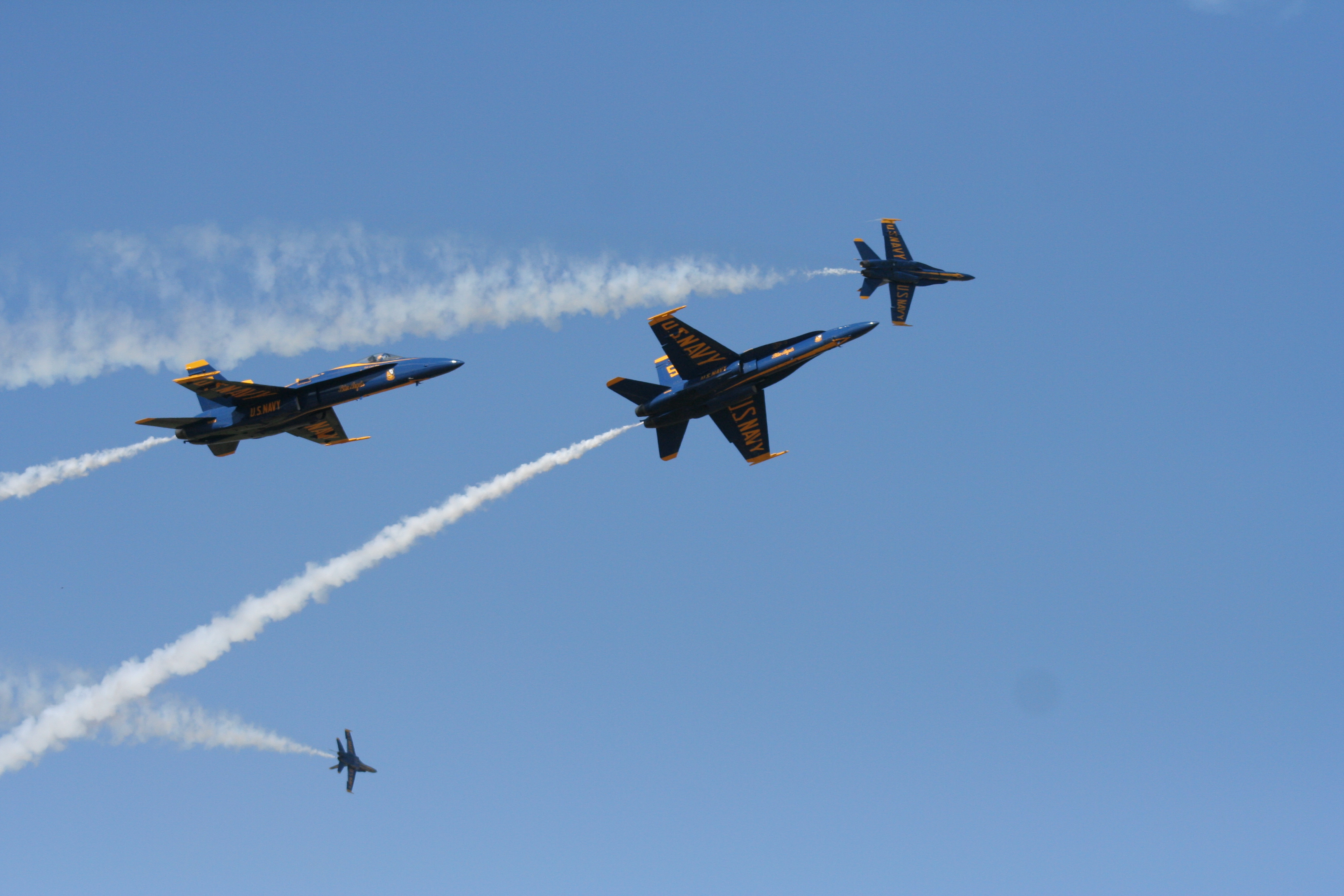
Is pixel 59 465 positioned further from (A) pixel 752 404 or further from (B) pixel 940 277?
(B) pixel 940 277

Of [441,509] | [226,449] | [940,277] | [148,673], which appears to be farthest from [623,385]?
[940,277]

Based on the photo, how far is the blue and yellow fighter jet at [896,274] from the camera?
69938 millimetres

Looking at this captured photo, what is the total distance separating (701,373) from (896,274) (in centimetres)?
2709

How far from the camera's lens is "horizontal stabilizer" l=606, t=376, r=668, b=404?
4788 centimetres

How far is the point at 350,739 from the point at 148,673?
23633 millimetres

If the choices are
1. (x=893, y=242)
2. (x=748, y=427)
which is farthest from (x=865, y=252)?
(x=748, y=427)

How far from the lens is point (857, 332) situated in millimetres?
47344

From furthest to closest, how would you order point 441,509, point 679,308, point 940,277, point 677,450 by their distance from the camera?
point 940,277 → point 441,509 → point 677,450 → point 679,308

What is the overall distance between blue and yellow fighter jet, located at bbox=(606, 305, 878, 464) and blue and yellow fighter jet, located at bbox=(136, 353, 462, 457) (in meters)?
8.46

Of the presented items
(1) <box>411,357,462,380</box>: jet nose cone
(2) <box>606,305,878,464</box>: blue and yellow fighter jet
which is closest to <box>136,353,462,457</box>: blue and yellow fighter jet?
(1) <box>411,357,462,380</box>: jet nose cone

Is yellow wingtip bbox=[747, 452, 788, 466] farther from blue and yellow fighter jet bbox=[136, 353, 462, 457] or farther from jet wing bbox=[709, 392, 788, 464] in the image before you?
blue and yellow fighter jet bbox=[136, 353, 462, 457]

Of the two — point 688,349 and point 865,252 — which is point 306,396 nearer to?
point 688,349

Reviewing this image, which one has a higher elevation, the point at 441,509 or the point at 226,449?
the point at 226,449

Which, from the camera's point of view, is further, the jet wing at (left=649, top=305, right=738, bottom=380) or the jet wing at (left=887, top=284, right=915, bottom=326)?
the jet wing at (left=887, top=284, right=915, bottom=326)
